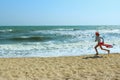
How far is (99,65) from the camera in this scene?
31.8 feet

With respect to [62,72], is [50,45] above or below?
below

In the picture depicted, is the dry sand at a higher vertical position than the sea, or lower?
higher

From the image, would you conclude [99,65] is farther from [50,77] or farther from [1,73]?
[1,73]

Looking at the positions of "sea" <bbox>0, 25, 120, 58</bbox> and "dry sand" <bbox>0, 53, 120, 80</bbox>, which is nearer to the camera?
"dry sand" <bbox>0, 53, 120, 80</bbox>

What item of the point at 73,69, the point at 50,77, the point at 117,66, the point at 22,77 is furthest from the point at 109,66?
the point at 22,77

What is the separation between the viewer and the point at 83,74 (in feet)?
26.6

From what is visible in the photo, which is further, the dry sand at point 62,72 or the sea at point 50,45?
the sea at point 50,45

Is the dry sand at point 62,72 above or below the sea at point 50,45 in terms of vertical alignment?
above

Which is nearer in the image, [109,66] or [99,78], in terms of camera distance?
[99,78]

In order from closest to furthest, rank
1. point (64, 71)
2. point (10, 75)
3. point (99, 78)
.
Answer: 1. point (99, 78)
2. point (10, 75)
3. point (64, 71)

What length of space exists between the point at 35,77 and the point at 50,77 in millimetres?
465

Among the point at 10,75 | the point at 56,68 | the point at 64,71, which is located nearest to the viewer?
the point at 10,75

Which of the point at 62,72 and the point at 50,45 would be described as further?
the point at 50,45

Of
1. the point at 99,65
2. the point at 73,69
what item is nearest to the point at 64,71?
the point at 73,69
